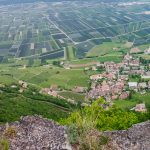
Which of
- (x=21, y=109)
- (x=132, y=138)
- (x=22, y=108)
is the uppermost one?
(x=132, y=138)

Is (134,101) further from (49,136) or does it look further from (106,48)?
(106,48)

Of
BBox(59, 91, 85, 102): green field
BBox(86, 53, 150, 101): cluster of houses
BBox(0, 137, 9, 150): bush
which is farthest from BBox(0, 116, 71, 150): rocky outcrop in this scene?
BBox(86, 53, 150, 101): cluster of houses

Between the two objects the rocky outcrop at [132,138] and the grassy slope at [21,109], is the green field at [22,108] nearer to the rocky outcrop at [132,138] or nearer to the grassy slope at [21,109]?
the grassy slope at [21,109]

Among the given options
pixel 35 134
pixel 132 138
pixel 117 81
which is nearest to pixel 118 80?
pixel 117 81

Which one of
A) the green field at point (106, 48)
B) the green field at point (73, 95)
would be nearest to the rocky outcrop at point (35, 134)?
the green field at point (73, 95)

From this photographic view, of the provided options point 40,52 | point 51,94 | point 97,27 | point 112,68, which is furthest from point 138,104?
point 97,27

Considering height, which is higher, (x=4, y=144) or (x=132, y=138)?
→ (x=4, y=144)

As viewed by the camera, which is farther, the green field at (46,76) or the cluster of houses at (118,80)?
the green field at (46,76)

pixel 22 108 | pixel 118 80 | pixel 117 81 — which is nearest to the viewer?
pixel 22 108
